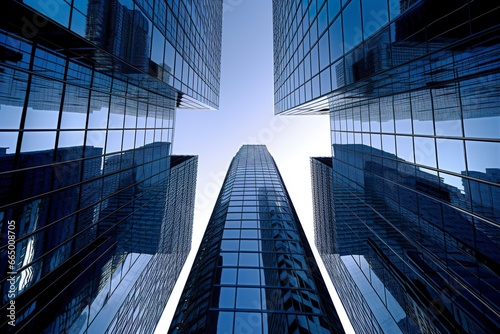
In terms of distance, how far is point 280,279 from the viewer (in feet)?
47.3

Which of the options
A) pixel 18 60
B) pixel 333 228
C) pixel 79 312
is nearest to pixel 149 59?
pixel 18 60

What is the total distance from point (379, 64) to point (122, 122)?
1532cm

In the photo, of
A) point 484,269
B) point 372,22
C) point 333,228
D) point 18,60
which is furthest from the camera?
point 333,228

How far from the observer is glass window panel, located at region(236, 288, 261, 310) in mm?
12188

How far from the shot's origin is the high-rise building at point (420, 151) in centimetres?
792

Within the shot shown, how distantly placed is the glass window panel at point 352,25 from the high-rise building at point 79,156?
1179cm

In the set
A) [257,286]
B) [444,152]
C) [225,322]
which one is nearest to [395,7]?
[444,152]

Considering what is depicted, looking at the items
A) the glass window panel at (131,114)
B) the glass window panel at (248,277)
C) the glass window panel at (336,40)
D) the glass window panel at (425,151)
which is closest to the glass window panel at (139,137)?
the glass window panel at (131,114)

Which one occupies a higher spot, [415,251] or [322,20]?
[322,20]

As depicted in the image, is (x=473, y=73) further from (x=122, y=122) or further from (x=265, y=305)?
(x=122, y=122)

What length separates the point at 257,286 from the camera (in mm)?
13633

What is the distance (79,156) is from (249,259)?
1146cm

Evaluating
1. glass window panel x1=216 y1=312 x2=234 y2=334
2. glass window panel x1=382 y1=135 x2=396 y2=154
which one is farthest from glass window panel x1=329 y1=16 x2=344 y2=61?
glass window panel x1=216 y1=312 x2=234 y2=334

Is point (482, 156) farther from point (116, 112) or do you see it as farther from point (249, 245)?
point (116, 112)
